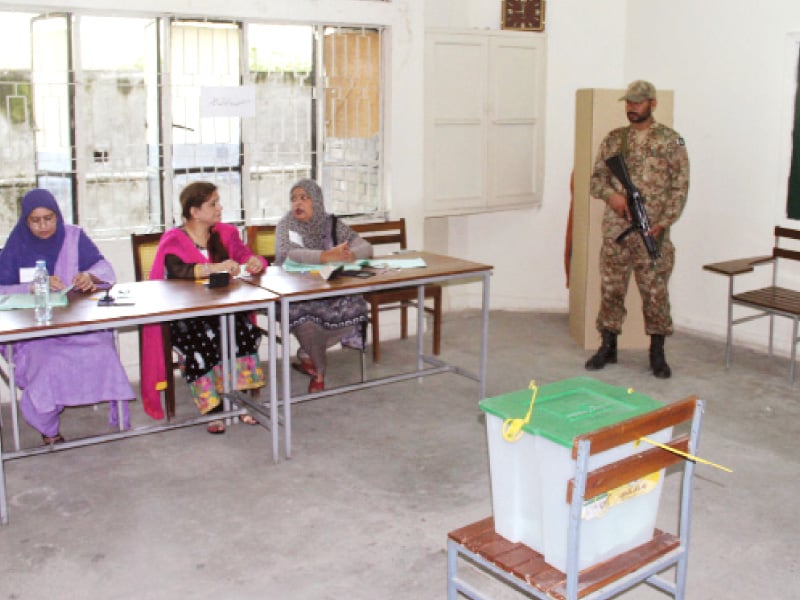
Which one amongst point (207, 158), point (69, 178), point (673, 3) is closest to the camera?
point (69, 178)

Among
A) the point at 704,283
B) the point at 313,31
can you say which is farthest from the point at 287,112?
the point at 704,283

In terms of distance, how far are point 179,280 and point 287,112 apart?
173cm

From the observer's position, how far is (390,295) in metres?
5.63

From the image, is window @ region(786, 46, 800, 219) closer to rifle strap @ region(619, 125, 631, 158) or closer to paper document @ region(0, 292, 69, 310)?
rifle strap @ region(619, 125, 631, 158)

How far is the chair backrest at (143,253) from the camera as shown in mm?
4820

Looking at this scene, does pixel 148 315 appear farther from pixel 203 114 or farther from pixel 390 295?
pixel 390 295

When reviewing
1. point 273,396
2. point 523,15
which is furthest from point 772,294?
point 273,396

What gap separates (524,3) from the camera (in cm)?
651

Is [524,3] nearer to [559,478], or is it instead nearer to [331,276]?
[331,276]

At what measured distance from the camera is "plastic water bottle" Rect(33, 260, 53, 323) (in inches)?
144

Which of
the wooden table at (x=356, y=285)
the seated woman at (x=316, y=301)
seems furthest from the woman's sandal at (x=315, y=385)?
the wooden table at (x=356, y=285)

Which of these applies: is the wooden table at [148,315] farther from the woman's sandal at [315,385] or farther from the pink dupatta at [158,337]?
the woman's sandal at [315,385]

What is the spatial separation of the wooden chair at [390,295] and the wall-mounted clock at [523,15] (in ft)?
5.54

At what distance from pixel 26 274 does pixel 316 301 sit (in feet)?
4.86
